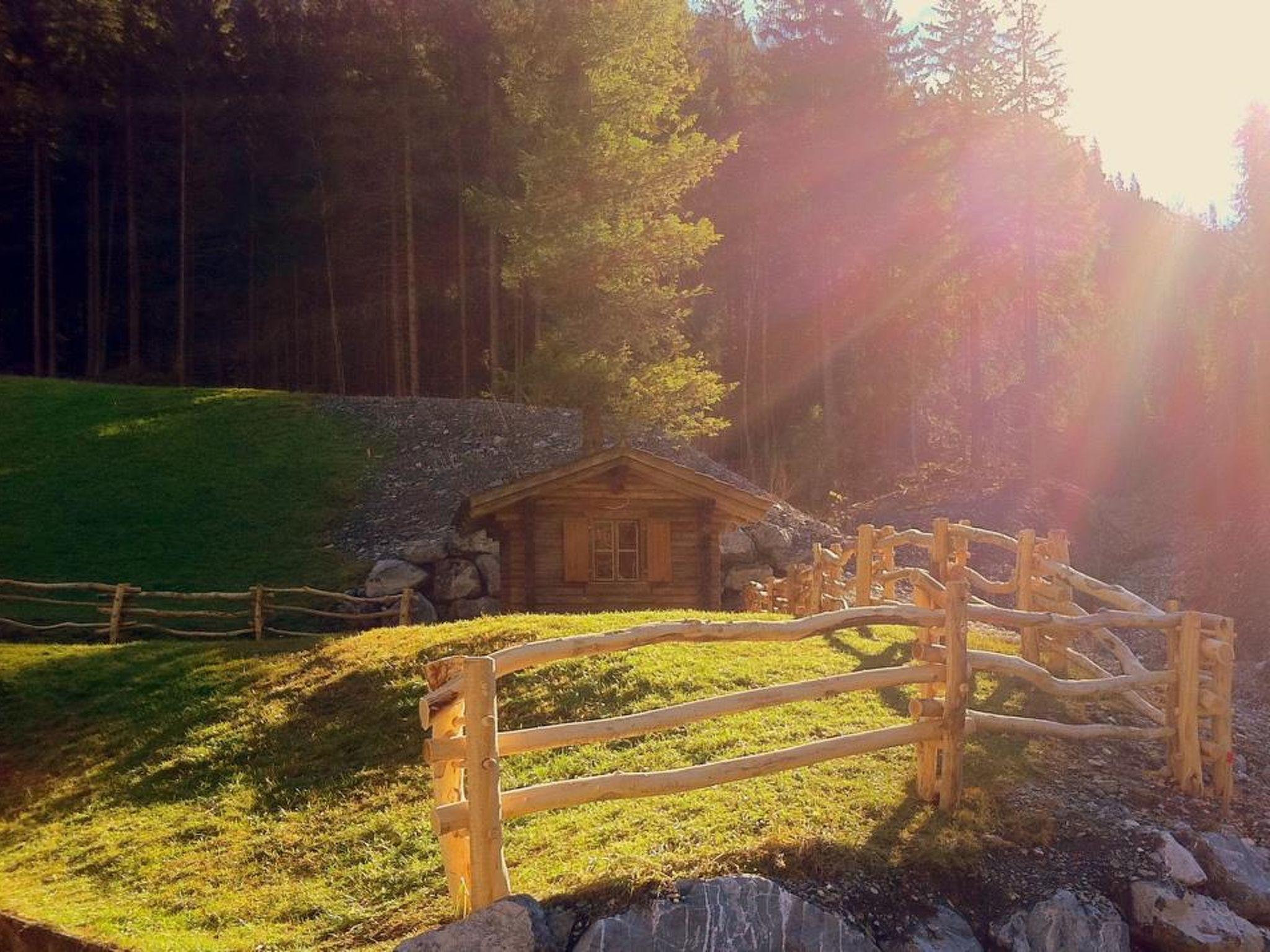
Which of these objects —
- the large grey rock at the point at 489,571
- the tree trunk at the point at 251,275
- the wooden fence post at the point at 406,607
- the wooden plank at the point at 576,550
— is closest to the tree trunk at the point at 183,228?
the tree trunk at the point at 251,275

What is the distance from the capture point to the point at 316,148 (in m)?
47.0

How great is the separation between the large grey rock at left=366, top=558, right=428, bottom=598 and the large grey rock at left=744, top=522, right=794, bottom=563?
28.3 feet

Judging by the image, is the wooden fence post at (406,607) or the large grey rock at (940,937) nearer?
the large grey rock at (940,937)

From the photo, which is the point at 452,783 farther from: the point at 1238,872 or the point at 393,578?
the point at 393,578

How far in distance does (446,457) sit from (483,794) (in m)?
28.5

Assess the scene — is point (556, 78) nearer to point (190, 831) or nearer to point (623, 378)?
point (623, 378)

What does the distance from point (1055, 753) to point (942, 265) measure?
36.3 m

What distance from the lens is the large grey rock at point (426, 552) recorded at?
25.6 metres

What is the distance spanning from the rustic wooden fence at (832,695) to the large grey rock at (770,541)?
1732cm

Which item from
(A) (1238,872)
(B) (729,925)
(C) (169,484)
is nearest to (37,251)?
(C) (169,484)

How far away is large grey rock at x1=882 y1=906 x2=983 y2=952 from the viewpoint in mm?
5855

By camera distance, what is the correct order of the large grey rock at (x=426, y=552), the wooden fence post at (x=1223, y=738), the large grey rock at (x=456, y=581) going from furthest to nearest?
the large grey rock at (x=426, y=552), the large grey rock at (x=456, y=581), the wooden fence post at (x=1223, y=738)

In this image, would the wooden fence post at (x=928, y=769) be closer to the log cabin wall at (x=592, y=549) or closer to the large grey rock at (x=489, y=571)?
the log cabin wall at (x=592, y=549)

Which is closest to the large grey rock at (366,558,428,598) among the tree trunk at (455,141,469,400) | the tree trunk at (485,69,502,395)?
the tree trunk at (485,69,502,395)
